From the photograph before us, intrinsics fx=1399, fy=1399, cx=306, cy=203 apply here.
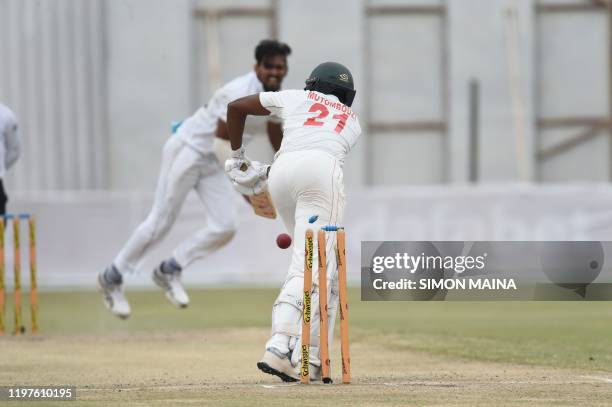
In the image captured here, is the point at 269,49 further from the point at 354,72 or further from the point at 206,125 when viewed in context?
the point at 354,72

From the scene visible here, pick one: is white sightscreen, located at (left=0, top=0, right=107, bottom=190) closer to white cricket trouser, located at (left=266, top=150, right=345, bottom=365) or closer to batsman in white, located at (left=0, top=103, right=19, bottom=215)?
batsman in white, located at (left=0, top=103, right=19, bottom=215)

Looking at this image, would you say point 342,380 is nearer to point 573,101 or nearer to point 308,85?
point 308,85

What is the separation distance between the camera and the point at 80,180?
23734 millimetres

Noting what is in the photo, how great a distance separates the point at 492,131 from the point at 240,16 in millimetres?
4886

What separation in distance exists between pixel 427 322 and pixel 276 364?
5.32 m

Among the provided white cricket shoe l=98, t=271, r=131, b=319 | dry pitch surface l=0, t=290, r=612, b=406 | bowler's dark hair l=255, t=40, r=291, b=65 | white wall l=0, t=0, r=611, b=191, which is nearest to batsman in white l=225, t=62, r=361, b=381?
dry pitch surface l=0, t=290, r=612, b=406

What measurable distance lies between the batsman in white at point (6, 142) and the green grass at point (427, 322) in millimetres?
1213

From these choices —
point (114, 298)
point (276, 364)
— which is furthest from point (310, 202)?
point (114, 298)

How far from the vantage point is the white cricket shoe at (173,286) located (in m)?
11.4

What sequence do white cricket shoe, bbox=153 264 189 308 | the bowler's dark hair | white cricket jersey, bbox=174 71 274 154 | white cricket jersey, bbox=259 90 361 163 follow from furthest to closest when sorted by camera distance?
white cricket shoe, bbox=153 264 189 308
white cricket jersey, bbox=174 71 274 154
the bowler's dark hair
white cricket jersey, bbox=259 90 361 163

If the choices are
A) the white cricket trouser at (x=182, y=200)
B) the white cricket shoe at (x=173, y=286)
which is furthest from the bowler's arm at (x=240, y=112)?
the white cricket shoe at (x=173, y=286)

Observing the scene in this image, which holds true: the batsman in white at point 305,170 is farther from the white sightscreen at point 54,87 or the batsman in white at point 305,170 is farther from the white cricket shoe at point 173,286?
the white sightscreen at point 54,87

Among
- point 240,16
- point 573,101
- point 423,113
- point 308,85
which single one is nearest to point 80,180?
point 240,16

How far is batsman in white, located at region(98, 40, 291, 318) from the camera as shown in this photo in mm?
11133
